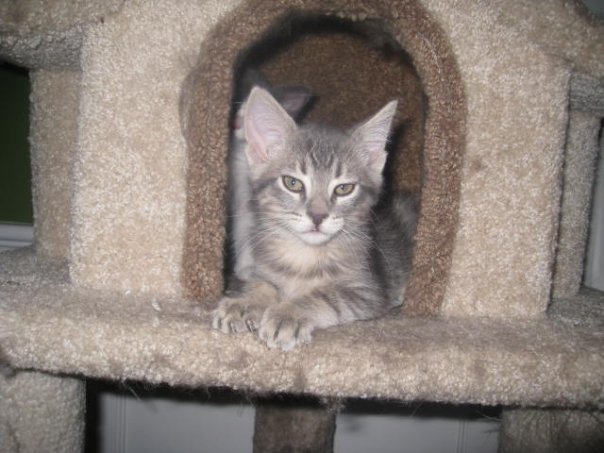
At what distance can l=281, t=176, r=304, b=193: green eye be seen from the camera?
1085 millimetres

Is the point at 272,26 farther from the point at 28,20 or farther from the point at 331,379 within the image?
the point at 331,379

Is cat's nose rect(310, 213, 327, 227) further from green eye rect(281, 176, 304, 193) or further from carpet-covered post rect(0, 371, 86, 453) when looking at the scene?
carpet-covered post rect(0, 371, 86, 453)

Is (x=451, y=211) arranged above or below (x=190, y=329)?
above

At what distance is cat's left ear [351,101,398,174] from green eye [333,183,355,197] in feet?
0.43

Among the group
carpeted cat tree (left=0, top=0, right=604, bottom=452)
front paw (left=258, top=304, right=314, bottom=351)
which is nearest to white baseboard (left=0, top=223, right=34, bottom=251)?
carpeted cat tree (left=0, top=0, right=604, bottom=452)

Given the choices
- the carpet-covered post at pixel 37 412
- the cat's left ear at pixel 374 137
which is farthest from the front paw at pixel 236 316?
the cat's left ear at pixel 374 137

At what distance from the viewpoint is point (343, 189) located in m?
1.10

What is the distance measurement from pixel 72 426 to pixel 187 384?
409 mm

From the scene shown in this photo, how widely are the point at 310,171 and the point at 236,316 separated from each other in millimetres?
406

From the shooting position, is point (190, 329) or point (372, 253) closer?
point (190, 329)

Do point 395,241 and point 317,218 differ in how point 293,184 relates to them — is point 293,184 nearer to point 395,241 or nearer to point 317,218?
point 317,218

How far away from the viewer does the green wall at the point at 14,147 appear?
75.5 inches

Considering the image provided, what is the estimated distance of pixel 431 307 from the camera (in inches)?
40.9

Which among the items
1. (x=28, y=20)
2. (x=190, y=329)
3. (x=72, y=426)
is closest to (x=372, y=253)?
(x=190, y=329)
